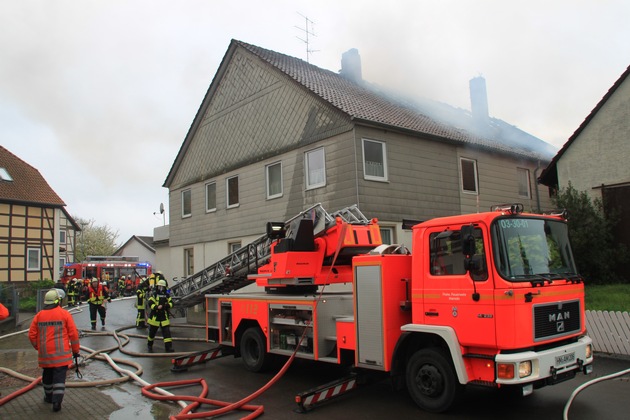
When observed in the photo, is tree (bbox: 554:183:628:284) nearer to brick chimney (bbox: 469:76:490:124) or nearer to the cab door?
the cab door

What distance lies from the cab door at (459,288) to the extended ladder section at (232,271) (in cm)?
301

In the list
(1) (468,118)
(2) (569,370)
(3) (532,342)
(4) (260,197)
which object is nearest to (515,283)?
A: (3) (532,342)

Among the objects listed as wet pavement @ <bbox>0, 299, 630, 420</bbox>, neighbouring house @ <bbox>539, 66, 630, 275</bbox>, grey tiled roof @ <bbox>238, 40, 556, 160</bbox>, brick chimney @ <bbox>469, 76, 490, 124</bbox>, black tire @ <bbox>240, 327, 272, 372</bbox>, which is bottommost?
wet pavement @ <bbox>0, 299, 630, 420</bbox>

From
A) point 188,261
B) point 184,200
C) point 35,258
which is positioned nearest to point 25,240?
point 35,258

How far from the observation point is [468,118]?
21.5 metres

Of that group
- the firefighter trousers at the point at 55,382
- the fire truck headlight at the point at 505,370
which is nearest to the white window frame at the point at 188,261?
the firefighter trousers at the point at 55,382

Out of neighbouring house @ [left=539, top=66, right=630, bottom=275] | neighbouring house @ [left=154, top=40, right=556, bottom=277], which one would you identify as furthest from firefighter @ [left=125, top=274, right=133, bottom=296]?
neighbouring house @ [left=539, top=66, right=630, bottom=275]

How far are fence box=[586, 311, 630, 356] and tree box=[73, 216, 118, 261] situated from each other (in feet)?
200

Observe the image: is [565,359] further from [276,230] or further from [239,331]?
[239,331]

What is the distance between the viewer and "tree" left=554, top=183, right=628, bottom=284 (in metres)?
12.5

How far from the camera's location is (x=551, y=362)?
5.55m

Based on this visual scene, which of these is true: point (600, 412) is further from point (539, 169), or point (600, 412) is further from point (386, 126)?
point (539, 169)

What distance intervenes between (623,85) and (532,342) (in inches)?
410

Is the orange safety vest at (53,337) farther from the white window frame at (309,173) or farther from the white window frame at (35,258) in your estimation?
the white window frame at (35,258)
